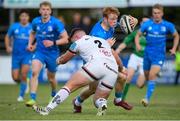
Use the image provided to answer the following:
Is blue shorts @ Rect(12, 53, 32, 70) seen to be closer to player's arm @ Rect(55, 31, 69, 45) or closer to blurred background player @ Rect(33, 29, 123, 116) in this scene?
player's arm @ Rect(55, 31, 69, 45)

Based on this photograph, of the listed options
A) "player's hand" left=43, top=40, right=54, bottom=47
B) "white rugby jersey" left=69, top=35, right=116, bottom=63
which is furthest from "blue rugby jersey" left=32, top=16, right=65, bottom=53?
"white rugby jersey" left=69, top=35, right=116, bottom=63

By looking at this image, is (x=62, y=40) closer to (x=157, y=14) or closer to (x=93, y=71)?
(x=157, y=14)

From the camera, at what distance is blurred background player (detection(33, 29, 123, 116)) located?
14.5 m

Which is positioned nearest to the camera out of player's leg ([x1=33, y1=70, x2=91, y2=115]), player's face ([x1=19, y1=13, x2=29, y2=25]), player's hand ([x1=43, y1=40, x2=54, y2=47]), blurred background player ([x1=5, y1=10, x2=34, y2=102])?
player's leg ([x1=33, y1=70, x2=91, y2=115])

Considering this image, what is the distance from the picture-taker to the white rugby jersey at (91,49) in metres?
14.7

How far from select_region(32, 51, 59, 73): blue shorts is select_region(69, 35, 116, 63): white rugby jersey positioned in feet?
12.6

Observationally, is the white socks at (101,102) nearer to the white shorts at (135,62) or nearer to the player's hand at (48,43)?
the player's hand at (48,43)

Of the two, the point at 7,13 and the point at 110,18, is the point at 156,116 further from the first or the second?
the point at 7,13

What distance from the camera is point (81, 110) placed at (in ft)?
53.9

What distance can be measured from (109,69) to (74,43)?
86 cm

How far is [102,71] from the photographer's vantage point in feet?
47.9

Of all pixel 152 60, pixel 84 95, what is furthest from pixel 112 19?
pixel 152 60

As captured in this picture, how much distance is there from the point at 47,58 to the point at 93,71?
14.5 feet

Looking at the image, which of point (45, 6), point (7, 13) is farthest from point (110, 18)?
point (7, 13)
